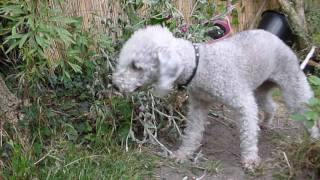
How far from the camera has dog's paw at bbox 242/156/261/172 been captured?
4.12m

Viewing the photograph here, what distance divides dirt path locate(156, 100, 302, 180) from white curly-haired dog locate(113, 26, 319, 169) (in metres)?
0.11

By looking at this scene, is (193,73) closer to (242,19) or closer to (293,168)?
(293,168)

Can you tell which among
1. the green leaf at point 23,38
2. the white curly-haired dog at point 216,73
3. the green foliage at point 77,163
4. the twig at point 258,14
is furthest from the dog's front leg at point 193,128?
the twig at point 258,14

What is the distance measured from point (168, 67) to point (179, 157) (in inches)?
35.3

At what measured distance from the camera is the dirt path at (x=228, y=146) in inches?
162

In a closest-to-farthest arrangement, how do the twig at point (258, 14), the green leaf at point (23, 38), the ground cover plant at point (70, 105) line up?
the green leaf at point (23, 38)
the ground cover plant at point (70, 105)
the twig at point (258, 14)

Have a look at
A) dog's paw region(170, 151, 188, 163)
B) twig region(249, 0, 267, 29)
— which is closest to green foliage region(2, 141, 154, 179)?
dog's paw region(170, 151, 188, 163)

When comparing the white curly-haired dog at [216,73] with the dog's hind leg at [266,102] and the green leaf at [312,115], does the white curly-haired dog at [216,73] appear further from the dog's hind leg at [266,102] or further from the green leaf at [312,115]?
the green leaf at [312,115]

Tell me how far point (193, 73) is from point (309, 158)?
95 centimetres

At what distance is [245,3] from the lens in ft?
22.6

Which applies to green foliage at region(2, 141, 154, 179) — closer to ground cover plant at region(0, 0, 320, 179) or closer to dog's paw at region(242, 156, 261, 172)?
ground cover plant at region(0, 0, 320, 179)

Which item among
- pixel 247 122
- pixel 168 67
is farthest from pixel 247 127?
pixel 168 67

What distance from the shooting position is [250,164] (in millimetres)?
4137

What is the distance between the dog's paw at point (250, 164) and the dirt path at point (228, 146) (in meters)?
0.04
